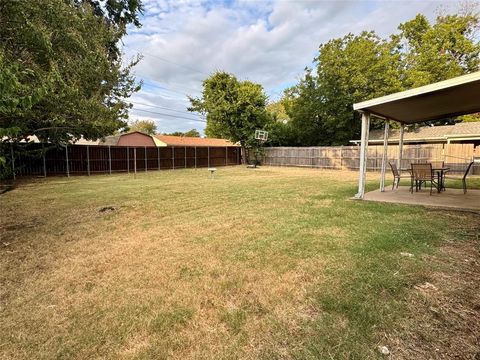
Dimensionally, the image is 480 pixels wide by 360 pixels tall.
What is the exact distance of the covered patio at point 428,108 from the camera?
17.4 ft

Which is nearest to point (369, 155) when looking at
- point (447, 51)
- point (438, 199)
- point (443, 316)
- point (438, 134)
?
point (438, 134)

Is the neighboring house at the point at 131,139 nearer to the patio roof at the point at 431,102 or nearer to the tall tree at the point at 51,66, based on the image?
the tall tree at the point at 51,66

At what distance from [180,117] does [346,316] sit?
39.3m

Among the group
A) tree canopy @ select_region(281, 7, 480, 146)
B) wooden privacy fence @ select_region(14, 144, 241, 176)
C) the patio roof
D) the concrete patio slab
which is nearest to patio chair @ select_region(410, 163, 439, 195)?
the concrete patio slab

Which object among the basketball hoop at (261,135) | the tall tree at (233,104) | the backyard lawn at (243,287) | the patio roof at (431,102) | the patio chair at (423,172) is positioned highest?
the tall tree at (233,104)

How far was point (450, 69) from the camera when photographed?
21547mm

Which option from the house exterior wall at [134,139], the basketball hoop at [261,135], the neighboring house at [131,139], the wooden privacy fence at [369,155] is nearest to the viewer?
the wooden privacy fence at [369,155]

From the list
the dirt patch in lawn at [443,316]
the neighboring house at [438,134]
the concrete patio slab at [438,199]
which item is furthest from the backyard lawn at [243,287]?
the neighboring house at [438,134]

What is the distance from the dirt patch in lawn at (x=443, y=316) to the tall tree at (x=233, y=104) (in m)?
19.7

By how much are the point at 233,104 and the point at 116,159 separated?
965 centimetres

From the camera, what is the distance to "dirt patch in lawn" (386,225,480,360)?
1.82 meters

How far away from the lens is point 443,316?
2.17 m

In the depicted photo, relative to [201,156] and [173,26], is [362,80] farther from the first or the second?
[173,26]

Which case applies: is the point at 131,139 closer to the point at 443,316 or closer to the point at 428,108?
the point at 428,108
